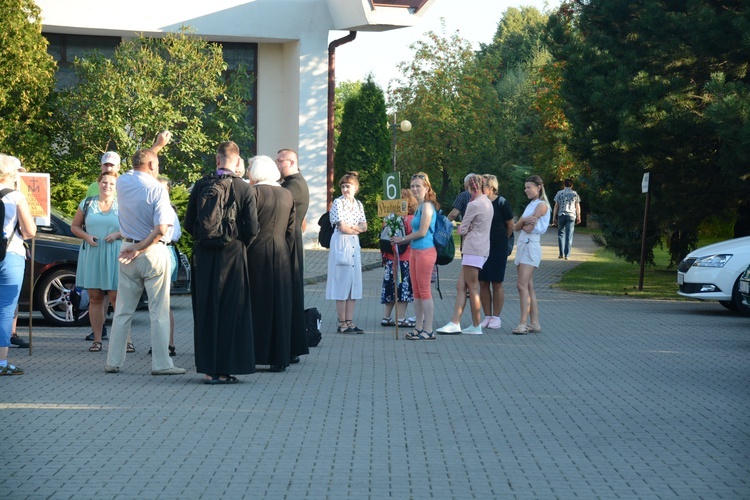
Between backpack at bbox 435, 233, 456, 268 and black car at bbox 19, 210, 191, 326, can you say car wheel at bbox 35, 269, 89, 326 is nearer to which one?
black car at bbox 19, 210, 191, 326

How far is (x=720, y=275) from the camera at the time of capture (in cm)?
1661

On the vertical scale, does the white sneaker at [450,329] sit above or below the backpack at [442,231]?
below

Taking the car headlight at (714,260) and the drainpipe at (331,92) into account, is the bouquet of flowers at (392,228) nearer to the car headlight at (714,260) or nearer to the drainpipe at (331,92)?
the car headlight at (714,260)

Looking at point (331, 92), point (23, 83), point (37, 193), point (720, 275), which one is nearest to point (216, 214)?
point (37, 193)

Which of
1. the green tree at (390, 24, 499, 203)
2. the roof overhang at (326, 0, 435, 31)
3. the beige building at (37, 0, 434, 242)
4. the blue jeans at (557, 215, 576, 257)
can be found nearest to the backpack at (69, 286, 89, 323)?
the beige building at (37, 0, 434, 242)

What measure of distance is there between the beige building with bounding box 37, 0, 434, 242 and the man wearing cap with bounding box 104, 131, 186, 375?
18293 mm

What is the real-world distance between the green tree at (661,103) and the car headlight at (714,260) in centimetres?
185

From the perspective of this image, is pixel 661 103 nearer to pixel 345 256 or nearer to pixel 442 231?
pixel 442 231

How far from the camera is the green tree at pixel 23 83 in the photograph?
20875mm

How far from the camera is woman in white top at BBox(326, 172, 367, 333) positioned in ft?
45.2

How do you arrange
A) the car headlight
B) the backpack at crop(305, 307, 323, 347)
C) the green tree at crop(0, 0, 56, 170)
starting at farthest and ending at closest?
the green tree at crop(0, 0, 56, 170) → the car headlight → the backpack at crop(305, 307, 323, 347)

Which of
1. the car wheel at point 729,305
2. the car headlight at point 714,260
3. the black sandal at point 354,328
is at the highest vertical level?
the car headlight at point 714,260

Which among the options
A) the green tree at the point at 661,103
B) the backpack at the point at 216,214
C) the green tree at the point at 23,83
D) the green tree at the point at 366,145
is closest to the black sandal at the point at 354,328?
the backpack at the point at 216,214

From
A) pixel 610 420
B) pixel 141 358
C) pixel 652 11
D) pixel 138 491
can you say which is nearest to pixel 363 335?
pixel 141 358
